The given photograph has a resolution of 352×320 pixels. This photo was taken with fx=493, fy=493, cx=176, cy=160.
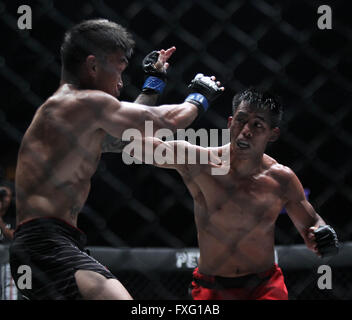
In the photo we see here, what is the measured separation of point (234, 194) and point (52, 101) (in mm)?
916

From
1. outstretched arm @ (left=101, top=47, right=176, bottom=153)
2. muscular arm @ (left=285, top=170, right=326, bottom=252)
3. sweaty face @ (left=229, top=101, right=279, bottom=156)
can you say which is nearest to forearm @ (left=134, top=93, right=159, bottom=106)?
outstretched arm @ (left=101, top=47, right=176, bottom=153)

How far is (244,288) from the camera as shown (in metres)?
2.00

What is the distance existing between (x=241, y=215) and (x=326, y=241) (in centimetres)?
36

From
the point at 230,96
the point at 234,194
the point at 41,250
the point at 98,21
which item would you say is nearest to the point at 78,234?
the point at 41,250

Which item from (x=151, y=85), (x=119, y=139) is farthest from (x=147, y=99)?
(x=119, y=139)

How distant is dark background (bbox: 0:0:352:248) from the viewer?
A: 10.9ft

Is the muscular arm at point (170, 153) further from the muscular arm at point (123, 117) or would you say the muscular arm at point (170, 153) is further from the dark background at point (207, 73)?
the dark background at point (207, 73)

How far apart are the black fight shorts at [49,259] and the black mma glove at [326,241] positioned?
842mm

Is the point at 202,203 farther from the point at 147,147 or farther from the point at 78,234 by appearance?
the point at 78,234

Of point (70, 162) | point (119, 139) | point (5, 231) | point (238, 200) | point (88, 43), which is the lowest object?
point (5, 231)

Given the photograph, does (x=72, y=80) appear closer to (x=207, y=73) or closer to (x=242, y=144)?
(x=242, y=144)

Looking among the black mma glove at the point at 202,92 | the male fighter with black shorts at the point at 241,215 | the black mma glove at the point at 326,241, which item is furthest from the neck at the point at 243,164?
the black mma glove at the point at 202,92

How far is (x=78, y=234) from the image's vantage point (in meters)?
1.46
